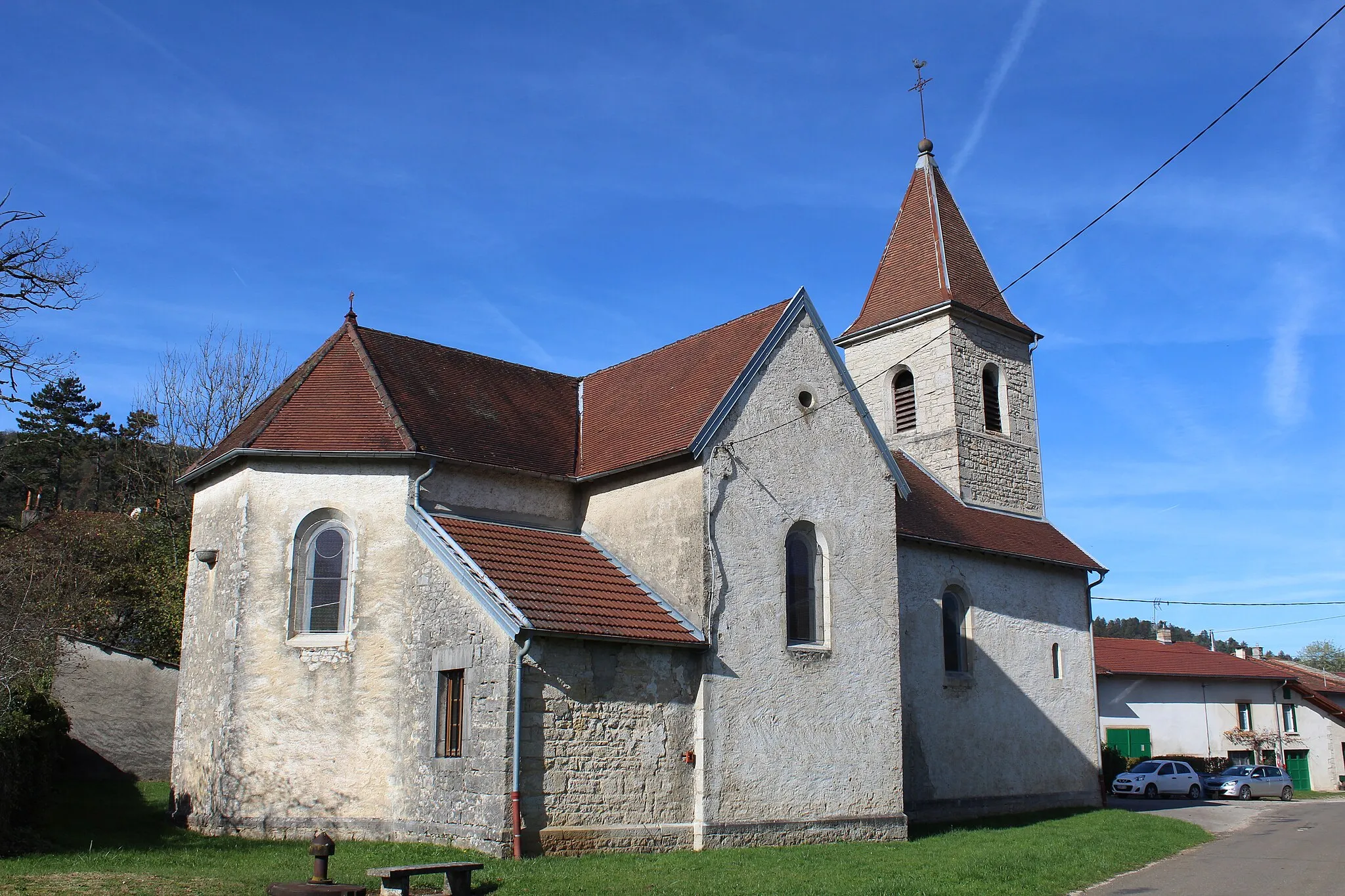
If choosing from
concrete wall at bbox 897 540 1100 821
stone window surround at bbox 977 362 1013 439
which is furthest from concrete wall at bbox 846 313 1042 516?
concrete wall at bbox 897 540 1100 821

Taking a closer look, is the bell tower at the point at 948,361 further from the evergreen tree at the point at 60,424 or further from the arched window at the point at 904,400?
the evergreen tree at the point at 60,424

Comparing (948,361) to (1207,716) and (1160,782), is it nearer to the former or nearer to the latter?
(1160,782)

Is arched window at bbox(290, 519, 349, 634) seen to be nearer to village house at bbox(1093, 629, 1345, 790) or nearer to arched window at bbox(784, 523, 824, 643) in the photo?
arched window at bbox(784, 523, 824, 643)

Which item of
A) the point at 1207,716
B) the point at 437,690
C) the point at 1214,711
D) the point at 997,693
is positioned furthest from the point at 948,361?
the point at 1214,711

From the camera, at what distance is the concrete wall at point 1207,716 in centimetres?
4066

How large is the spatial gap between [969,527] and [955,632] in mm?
2687

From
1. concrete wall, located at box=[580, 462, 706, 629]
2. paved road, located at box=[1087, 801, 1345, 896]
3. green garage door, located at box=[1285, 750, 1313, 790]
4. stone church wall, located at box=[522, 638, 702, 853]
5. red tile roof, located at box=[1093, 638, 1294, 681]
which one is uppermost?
concrete wall, located at box=[580, 462, 706, 629]

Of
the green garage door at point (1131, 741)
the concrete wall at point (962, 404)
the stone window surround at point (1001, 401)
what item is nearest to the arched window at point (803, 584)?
the concrete wall at point (962, 404)

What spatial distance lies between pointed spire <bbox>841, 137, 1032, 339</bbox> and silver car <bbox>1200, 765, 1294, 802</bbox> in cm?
1606

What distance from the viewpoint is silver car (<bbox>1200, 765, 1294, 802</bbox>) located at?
33.8m

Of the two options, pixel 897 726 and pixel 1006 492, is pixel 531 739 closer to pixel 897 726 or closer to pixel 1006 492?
pixel 897 726

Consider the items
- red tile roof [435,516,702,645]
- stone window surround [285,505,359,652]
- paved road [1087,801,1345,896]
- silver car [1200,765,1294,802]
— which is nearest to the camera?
paved road [1087,801,1345,896]

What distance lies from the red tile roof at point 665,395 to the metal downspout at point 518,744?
4547 millimetres

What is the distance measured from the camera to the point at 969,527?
25.2m
